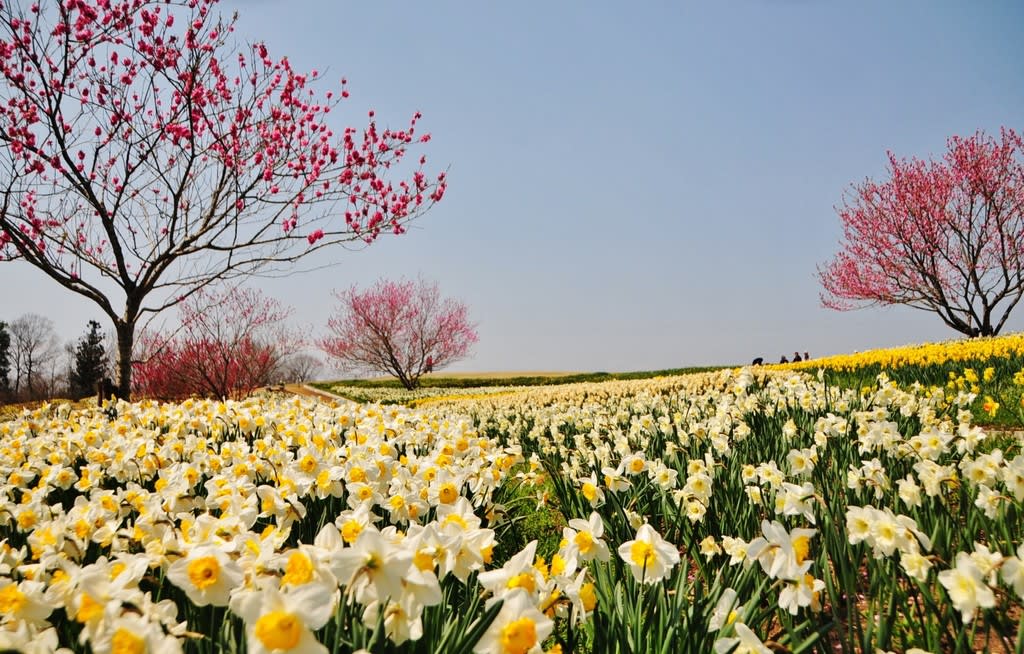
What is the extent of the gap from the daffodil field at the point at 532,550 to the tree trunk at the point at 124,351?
6.69 metres

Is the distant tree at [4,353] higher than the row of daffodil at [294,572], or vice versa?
the distant tree at [4,353]

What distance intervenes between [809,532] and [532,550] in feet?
2.46

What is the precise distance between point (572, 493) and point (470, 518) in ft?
6.51

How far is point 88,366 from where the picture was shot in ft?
126

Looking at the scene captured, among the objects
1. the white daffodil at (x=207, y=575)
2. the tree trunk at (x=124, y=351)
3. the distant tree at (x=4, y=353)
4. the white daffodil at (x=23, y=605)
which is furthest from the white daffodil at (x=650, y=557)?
the distant tree at (x=4, y=353)

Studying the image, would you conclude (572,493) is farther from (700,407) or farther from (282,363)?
(282,363)

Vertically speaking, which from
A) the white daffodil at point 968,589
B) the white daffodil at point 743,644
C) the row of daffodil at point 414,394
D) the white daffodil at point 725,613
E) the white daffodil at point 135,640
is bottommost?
the row of daffodil at point 414,394

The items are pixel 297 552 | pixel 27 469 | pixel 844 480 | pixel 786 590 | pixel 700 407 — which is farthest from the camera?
pixel 700 407

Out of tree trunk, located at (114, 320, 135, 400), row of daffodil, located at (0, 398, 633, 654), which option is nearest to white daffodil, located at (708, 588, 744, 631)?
row of daffodil, located at (0, 398, 633, 654)

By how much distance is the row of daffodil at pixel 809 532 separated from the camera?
170cm

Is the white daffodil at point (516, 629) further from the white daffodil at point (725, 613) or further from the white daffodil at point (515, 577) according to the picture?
the white daffodil at point (725, 613)

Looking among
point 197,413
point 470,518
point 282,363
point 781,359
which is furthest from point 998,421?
point 282,363

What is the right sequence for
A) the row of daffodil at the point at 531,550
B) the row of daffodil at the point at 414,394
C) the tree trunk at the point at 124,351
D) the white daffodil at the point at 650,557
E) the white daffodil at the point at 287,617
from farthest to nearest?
1. the row of daffodil at the point at 414,394
2. the tree trunk at the point at 124,351
3. the white daffodil at the point at 650,557
4. the row of daffodil at the point at 531,550
5. the white daffodil at the point at 287,617

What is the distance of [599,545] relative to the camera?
179cm
